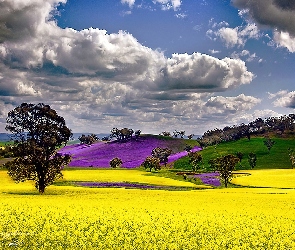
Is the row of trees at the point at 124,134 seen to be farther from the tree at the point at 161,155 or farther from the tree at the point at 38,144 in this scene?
the tree at the point at 38,144

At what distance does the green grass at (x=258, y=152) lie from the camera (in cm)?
12448

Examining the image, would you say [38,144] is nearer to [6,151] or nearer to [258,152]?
[6,151]

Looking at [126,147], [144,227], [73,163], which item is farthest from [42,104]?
[126,147]

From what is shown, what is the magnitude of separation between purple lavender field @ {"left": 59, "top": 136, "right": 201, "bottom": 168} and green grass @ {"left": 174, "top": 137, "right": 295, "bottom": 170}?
11.1 m

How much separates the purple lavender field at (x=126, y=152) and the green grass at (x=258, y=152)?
1106 cm

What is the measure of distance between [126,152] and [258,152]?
50.2 m

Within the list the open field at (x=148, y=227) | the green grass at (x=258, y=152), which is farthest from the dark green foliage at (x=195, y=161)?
the open field at (x=148, y=227)

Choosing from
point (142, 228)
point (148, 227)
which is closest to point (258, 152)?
point (148, 227)

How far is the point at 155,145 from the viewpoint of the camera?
162 metres

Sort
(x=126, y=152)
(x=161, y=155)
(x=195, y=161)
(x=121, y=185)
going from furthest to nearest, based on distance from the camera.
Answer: (x=126, y=152)
(x=161, y=155)
(x=195, y=161)
(x=121, y=185)

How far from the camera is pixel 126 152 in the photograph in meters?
149

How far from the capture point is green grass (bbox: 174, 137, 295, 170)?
124m

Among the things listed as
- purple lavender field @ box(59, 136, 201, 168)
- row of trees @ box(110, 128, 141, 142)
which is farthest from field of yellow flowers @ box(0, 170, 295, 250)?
row of trees @ box(110, 128, 141, 142)

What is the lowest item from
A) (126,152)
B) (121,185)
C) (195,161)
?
(121,185)
